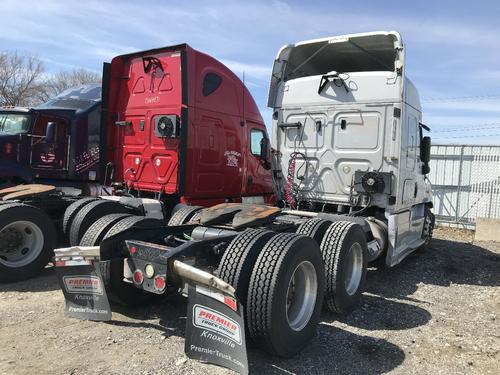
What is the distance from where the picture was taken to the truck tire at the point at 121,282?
13.4 ft

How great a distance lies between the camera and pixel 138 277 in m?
3.91

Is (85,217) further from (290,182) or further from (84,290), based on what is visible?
(290,182)

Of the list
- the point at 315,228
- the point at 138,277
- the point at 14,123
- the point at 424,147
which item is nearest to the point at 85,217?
the point at 138,277

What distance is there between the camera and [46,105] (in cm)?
1038

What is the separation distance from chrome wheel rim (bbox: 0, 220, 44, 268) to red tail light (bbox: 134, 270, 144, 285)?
2901 mm

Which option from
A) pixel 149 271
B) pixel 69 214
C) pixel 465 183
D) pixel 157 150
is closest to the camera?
pixel 149 271

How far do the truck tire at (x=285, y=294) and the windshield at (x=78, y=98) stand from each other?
25.6 feet

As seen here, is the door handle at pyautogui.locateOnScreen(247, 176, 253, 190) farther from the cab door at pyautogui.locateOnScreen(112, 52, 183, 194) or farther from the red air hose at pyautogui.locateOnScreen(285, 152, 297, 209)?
the cab door at pyautogui.locateOnScreen(112, 52, 183, 194)

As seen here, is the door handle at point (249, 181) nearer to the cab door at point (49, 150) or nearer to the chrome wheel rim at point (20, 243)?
the cab door at point (49, 150)

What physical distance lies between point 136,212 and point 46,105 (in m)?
4.75

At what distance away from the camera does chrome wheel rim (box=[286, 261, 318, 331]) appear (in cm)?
395

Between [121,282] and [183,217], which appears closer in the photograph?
[121,282]

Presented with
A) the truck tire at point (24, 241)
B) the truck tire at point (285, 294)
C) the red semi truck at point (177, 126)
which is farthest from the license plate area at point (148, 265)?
the red semi truck at point (177, 126)

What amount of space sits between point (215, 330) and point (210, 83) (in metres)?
5.50
